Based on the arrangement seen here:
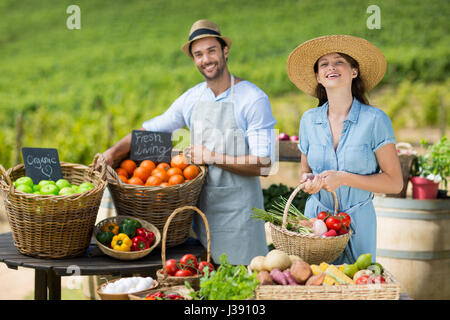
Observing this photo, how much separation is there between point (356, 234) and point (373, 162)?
0.32m

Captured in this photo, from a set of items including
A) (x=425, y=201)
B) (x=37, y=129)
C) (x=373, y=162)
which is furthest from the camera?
(x=37, y=129)

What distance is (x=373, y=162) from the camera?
208 centimetres

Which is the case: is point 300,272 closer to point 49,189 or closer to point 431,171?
point 49,189

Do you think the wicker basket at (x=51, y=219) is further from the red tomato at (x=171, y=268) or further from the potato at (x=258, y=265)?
the potato at (x=258, y=265)

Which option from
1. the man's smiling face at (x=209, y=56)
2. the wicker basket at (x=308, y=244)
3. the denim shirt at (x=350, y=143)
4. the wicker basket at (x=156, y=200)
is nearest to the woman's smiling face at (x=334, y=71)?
the denim shirt at (x=350, y=143)

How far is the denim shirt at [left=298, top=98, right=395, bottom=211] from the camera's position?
2.05 meters

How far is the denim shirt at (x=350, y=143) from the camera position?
2053mm

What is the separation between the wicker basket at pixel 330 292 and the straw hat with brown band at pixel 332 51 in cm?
99

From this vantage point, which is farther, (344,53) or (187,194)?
(187,194)

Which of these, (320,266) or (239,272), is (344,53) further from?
(239,272)

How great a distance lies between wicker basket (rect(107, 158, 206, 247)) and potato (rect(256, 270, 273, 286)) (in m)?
0.76

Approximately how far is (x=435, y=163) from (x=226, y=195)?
6.22 feet

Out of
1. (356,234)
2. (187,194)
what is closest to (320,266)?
(356,234)

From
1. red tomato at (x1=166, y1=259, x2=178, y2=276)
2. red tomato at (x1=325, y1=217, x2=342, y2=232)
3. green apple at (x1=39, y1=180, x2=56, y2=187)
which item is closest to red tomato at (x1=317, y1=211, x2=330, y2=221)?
red tomato at (x1=325, y1=217, x2=342, y2=232)
